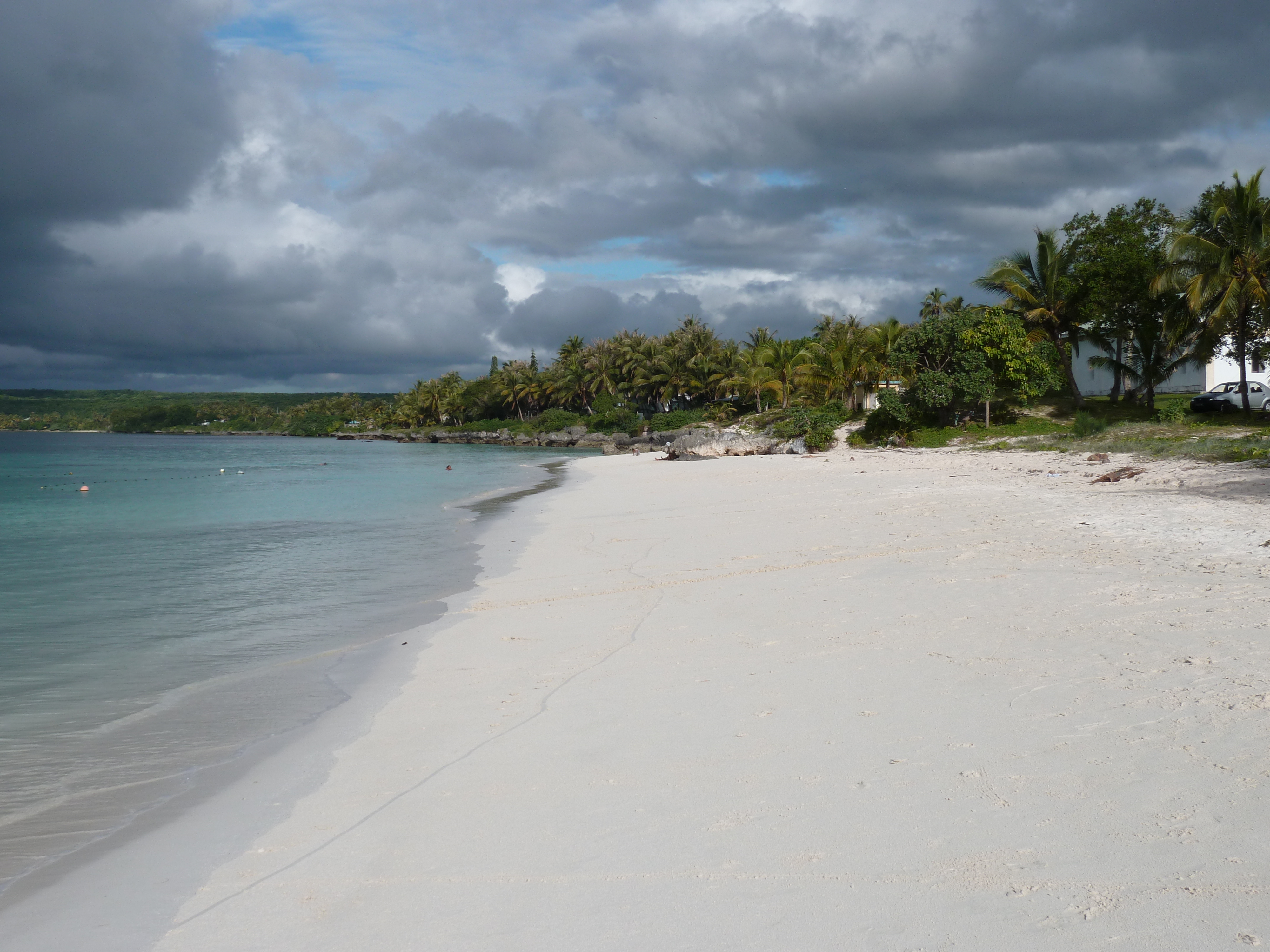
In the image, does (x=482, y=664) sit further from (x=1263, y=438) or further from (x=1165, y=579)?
(x=1263, y=438)

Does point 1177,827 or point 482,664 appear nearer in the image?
point 1177,827

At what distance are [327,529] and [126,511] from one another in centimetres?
1029

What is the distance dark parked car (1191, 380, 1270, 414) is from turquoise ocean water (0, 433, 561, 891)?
24947 millimetres

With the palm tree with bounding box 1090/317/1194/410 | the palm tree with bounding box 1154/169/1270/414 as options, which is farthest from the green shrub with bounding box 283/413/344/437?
the palm tree with bounding box 1154/169/1270/414

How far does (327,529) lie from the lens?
714 inches

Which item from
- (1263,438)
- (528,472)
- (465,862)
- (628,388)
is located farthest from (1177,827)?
(628,388)

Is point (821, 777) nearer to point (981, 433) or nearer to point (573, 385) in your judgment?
point (981, 433)

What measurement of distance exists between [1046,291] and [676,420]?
3797 centimetres

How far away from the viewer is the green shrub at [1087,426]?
2552 cm

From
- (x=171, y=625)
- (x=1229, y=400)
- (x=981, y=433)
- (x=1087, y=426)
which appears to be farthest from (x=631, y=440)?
(x=171, y=625)

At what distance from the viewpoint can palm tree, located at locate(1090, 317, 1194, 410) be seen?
3194 cm

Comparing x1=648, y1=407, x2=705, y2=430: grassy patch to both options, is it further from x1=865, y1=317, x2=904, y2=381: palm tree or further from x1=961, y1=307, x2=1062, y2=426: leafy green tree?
x1=961, y1=307, x2=1062, y2=426: leafy green tree

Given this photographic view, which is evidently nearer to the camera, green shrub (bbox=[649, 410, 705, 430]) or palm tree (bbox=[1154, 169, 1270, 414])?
palm tree (bbox=[1154, 169, 1270, 414])

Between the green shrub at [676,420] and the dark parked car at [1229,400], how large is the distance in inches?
1513
